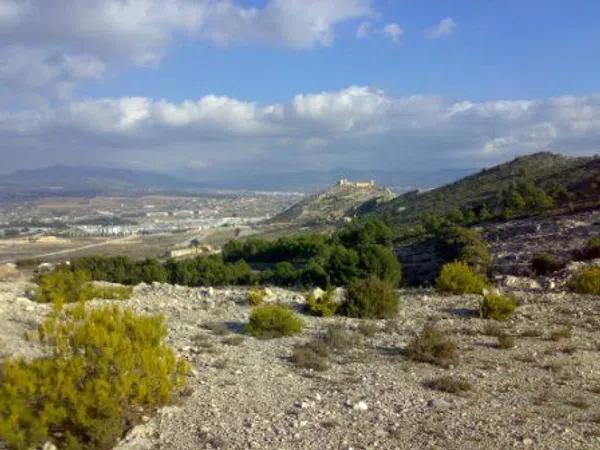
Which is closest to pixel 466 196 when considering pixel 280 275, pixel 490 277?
pixel 280 275

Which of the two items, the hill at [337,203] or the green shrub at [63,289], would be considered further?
the hill at [337,203]

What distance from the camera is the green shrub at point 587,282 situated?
16.0m

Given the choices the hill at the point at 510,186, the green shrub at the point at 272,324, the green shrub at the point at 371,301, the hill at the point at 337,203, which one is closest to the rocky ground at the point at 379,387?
the green shrub at the point at 272,324

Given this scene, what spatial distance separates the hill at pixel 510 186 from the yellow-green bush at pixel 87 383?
130ft

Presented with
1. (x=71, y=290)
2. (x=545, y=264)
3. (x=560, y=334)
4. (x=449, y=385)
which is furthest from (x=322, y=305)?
(x=545, y=264)

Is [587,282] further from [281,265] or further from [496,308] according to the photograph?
[281,265]

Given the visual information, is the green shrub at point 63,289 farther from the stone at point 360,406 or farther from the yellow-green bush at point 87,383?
the stone at point 360,406

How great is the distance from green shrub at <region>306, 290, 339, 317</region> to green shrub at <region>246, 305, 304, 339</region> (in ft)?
5.59

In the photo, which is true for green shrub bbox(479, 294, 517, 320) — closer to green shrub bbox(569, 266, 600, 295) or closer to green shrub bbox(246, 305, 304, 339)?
green shrub bbox(569, 266, 600, 295)

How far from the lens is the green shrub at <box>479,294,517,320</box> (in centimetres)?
1375

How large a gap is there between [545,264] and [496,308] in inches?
281

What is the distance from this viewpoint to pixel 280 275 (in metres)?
28.3

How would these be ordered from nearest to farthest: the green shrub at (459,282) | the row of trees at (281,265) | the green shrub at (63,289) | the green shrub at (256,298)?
the green shrub at (63,289) < the green shrub at (256,298) < the green shrub at (459,282) < the row of trees at (281,265)

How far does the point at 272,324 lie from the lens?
1252 cm
